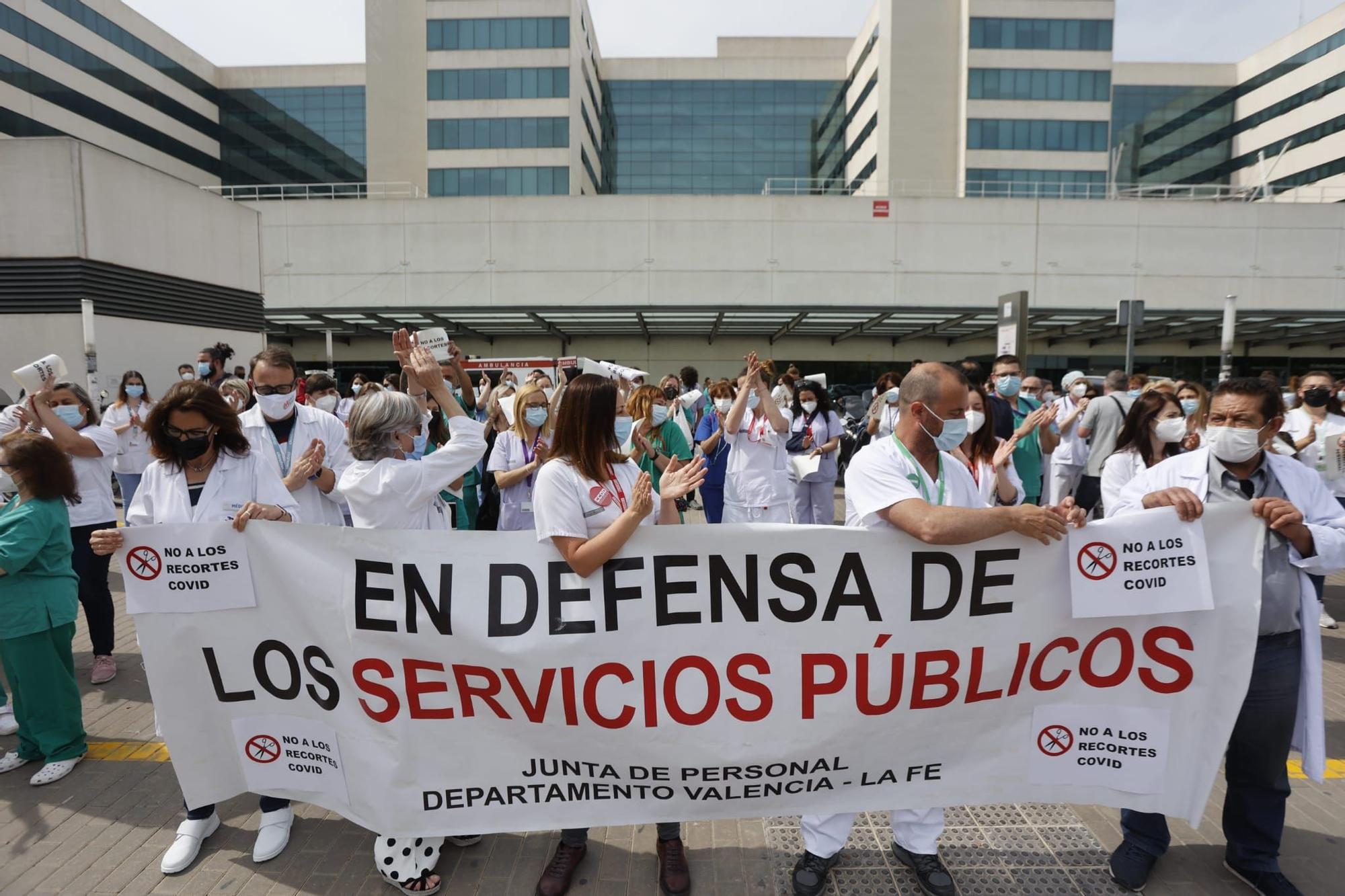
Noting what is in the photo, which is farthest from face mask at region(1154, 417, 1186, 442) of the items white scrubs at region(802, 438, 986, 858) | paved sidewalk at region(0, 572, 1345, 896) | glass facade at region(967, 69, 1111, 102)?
glass facade at region(967, 69, 1111, 102)

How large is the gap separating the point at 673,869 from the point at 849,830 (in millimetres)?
728

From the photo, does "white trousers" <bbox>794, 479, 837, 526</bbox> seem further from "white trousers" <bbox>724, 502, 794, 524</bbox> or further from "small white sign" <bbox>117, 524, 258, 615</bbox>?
"small white sign" <bbox>117, 524, 258, 615</bbox>

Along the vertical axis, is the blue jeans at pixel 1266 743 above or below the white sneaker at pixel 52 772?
above

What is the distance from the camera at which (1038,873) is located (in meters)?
3.01

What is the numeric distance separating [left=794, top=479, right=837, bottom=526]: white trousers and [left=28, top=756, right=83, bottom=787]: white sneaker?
604 centimetres

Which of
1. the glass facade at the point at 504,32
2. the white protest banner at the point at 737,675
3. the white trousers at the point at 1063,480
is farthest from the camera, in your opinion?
the glass facade at the point at 504,32

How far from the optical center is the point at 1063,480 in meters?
8.13

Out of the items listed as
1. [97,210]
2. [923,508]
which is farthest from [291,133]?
[923,508]

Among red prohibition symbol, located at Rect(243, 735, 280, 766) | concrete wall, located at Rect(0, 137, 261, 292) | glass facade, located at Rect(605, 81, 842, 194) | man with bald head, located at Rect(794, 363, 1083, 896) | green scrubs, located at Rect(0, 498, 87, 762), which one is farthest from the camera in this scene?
glass facade, located at Rect(605, 81, 842, 194)

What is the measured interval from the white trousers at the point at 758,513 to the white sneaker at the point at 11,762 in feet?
16.8

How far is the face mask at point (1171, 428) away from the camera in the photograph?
166 inches

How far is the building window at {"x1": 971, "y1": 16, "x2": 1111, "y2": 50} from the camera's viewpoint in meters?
42.3

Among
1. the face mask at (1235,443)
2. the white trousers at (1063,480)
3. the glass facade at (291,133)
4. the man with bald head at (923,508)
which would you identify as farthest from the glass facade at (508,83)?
the face mask at (1235,443)

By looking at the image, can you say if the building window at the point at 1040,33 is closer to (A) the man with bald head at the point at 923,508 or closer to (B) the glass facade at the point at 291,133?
(B) the glass facade at the point at 291,133
